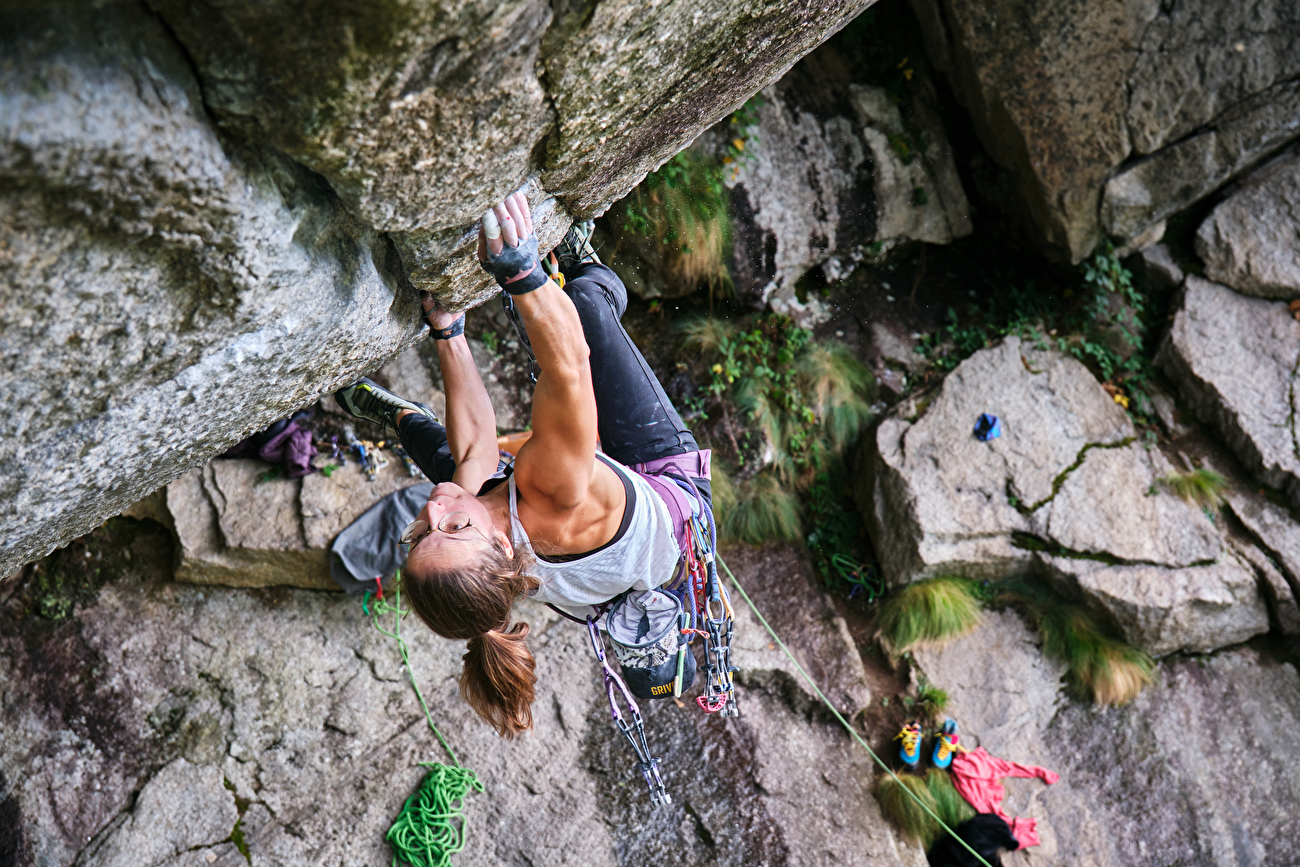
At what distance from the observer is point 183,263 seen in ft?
4.93

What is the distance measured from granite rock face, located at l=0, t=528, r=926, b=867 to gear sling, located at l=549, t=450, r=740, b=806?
83 cm

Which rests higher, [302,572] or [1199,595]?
[302,572]

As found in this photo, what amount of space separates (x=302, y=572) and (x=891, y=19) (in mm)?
4487

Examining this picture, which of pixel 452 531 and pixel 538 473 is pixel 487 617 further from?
pixel 538 473

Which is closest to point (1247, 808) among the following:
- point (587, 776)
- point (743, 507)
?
point (743, 507)

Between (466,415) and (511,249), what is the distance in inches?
37.6

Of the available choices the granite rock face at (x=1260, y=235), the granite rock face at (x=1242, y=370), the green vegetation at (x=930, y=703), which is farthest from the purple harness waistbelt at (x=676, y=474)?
the granite rock face at (x=1260, y=235)

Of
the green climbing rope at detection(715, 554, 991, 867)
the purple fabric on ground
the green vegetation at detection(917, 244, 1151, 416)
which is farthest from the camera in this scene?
the green vegetation at detection(917, 244, 1151, 416)

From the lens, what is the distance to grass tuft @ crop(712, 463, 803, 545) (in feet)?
14.5

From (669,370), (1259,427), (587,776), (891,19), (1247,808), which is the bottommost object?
(1247,808)

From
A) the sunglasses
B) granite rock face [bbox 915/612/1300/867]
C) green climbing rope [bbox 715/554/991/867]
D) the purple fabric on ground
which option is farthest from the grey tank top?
granite rock face [bbox 915/612/1300/867]

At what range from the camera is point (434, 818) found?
334 centimetres

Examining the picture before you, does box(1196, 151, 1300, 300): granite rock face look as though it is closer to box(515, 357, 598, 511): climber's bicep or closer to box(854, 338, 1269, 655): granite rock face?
box(854, 338, 1269, 655): granite rock face

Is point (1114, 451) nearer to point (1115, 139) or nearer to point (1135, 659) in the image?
point (1135, 659)
